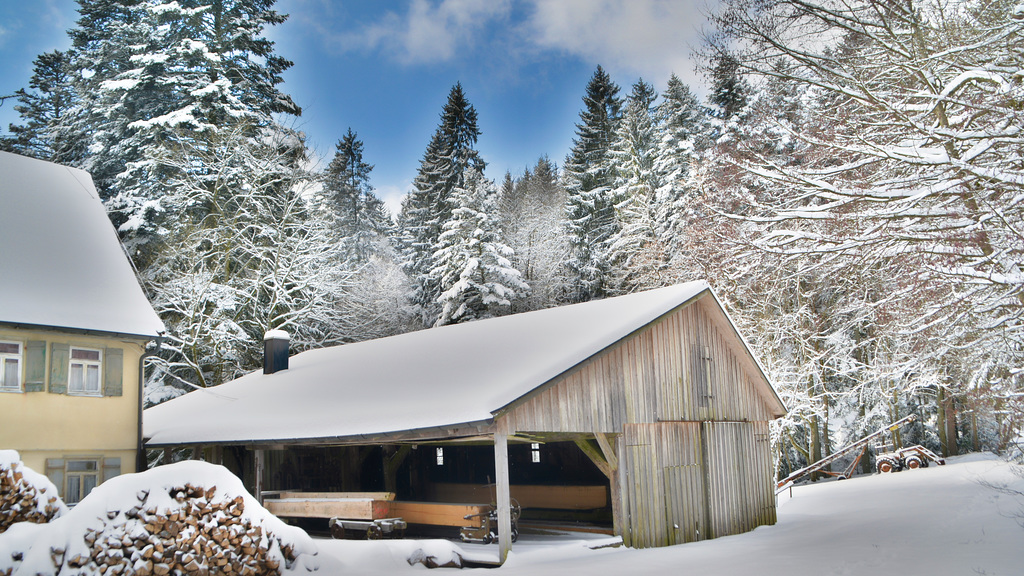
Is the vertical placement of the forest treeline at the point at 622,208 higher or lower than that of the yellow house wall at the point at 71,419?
higher

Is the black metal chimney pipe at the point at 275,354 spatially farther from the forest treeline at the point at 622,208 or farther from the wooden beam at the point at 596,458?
the wooden beam at the point at 596,458

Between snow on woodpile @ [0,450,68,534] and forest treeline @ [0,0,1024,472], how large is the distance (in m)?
10.5

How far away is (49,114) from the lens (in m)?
31.8

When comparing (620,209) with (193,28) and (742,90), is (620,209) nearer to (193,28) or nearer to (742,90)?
(742,90)

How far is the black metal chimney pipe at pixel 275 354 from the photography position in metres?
20.8

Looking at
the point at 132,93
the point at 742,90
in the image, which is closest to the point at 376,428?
the point at 132,93

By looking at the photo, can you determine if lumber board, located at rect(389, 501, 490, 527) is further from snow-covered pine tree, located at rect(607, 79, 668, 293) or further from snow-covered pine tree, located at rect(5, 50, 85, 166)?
snow-covered pine tree, located at rect(5, 50, 85, 166)

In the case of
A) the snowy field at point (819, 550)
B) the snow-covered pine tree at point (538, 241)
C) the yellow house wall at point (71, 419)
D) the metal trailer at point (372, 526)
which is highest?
the snow-covered pine tree at point (538, 241)

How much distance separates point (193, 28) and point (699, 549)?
24508 millimetres

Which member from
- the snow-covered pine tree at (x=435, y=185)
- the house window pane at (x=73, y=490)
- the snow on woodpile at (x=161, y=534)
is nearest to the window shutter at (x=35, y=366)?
the house window pane at (x=73, y=490)

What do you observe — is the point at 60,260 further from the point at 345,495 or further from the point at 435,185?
the point at 435,185

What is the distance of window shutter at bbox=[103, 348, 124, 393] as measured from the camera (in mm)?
15751

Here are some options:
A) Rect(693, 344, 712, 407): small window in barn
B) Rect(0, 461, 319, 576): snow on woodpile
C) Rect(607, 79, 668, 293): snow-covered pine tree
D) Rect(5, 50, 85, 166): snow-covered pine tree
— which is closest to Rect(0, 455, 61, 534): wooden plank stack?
Rect(0, 461, 319, 576): snow on woodpile

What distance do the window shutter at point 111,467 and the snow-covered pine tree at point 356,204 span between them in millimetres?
22111
